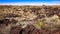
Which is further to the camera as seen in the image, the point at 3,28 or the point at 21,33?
the point at 3,28

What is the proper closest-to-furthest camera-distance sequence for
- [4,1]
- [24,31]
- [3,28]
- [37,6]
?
[24,31], [3,28], [4,1], [37,6]

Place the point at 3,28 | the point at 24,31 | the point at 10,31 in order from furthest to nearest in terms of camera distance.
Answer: the point at 3,28, the point at 10,31, the point at 24,31

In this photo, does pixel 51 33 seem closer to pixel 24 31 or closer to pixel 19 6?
pixel 24 31

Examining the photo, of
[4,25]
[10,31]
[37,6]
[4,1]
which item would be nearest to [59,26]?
[10,31]

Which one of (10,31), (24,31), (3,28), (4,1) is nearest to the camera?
(24,31)

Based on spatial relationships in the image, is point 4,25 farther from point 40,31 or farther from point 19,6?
point 19,6

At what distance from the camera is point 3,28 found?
12438 millimetres

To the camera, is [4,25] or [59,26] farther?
[4,25]

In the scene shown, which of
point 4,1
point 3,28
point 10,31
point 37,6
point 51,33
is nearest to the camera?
point 51,33

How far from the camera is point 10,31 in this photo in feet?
38.0

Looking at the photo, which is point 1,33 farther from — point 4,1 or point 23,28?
point 4,1

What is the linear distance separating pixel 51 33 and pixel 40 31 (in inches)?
24.3

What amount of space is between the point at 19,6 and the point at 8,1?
5914 millimetres

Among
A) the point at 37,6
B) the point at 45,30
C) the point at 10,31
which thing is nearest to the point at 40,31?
the point at 45,30
